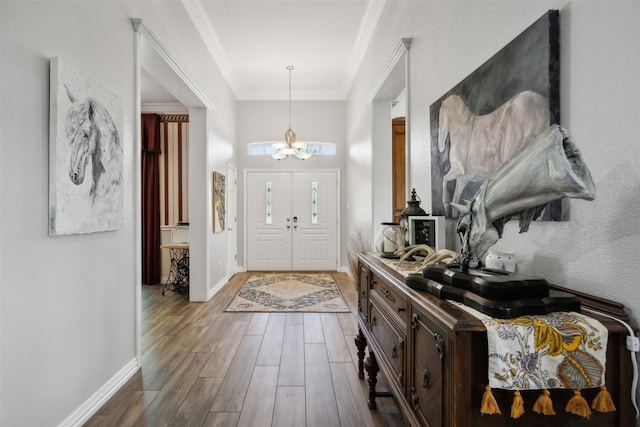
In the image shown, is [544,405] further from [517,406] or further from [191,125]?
[191,125]

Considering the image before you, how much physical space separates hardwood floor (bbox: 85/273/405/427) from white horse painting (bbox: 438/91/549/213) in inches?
57.4

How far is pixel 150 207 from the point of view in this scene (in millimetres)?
5984

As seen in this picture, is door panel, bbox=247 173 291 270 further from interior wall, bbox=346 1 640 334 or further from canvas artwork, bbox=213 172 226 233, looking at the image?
interior wall, bbox=346 1 640 334

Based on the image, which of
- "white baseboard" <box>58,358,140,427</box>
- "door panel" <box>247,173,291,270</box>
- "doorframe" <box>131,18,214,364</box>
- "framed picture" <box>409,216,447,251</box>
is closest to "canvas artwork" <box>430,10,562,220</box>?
"framed picture" <box>409,216,447,251</box>

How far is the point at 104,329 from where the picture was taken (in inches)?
88.3

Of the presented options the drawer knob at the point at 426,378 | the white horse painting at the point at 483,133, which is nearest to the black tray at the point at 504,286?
the drawer knob at the point at 426,378

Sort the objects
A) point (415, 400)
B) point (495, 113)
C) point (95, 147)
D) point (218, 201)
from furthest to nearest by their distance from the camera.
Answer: point (218, 201)
point (95, 147)
point (495, 113)
point (415, 400)

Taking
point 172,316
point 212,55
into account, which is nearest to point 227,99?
point 212,55

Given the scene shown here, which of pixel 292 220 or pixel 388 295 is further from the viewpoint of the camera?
pixel 292 220

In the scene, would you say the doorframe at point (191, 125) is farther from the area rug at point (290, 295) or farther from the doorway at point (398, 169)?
the doorway at point (398, 169)

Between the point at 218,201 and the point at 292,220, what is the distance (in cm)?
205

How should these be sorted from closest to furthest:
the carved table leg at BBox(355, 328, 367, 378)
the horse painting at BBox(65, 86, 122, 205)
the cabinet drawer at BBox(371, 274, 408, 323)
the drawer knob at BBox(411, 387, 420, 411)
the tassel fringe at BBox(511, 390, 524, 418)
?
the tassel fringe at BBox(511, 390, 524, 418)
the drawer knob at BBox(411, 387, 420, 411)
the cabinet drawer at BBox(371, 274, 408, 323)
the horse painting at BBox(65, 86, 122, 205)
the carved table leg at BBox(355, 328, 367, 378)

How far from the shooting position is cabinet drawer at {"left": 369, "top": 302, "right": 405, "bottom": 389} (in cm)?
142

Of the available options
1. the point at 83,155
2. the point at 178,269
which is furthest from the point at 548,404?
the point at 178,269
